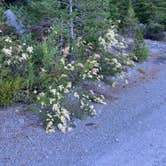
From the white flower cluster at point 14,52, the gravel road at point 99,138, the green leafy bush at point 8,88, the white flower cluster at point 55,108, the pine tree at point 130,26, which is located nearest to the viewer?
the gravel road at point 99,138

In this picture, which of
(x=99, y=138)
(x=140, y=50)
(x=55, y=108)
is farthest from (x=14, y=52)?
(x=140, y=50)

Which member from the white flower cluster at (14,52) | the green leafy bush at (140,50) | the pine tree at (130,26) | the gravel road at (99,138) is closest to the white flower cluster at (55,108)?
the gravel road at (99,138)

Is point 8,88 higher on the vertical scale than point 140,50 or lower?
higher

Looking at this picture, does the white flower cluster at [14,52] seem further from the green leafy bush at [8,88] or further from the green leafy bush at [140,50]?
the green leafy bush at [140,50]

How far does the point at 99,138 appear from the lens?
6723mm

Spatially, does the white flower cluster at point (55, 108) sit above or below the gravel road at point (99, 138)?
above

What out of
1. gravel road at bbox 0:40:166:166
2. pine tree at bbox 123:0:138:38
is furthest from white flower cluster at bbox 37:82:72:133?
pine tree at bbox 123:0:138:38

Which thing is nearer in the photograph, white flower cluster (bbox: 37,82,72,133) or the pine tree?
white flower cluster (bbox: 37,82,72,133)

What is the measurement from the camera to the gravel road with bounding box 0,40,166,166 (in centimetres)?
598

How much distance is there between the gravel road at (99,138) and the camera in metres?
5.98

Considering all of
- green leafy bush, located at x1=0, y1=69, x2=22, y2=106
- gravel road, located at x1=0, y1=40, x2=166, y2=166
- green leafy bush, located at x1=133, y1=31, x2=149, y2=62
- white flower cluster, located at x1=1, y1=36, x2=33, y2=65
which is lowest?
gravel road, located at x1=0, y1=40, x2=166, y2=166

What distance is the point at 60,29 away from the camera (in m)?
8.88

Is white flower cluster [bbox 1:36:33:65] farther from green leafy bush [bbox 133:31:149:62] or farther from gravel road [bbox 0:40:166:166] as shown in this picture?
green leafy bush [bbox 133:31:149:62]

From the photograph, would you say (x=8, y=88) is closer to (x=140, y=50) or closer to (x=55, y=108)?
(x=55, y=108)
